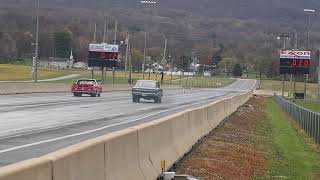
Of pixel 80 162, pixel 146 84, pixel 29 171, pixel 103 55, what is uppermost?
pixel 103 55

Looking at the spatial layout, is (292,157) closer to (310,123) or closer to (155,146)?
(310,123)

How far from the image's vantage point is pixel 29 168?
255 inches

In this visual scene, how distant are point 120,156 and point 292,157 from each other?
12.0 meters

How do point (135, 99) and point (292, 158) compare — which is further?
point (135, 99)

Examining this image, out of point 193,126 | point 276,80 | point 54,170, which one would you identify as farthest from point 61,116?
point 276,80

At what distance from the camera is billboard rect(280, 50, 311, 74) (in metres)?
66.8

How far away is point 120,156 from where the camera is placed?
402 inches

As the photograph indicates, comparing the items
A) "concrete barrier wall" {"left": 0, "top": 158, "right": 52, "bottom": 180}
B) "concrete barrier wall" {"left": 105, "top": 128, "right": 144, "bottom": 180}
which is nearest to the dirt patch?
"concrete barrier wall" {"left": 105, "top": 128, "right": 144, "bottom": 180}

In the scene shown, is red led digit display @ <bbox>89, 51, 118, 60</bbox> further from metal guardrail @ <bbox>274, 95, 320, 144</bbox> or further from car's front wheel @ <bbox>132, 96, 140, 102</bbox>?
metal guardrail @ <bbox>274, 95, 320, 144</bbox>

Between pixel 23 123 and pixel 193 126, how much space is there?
6.82 meters

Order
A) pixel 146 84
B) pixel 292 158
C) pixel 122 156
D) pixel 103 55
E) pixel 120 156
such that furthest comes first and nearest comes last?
pixel 103 55 → pixel 146 84 → pixel 292 158 → pixel 122 156 → pixel 120 156

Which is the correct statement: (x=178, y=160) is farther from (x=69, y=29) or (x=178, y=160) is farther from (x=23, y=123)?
(x=69, y=29)

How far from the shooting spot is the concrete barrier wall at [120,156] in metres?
6.86

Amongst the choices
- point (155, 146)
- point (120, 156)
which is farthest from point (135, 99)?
point (120, 156)
